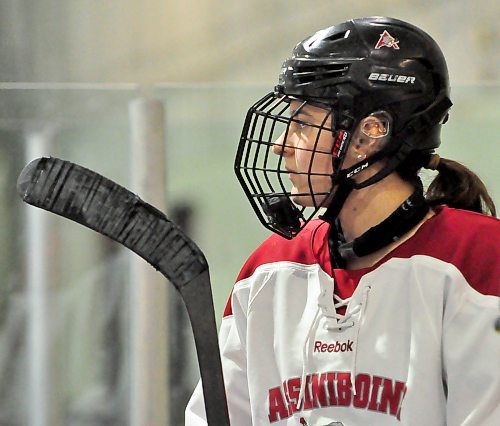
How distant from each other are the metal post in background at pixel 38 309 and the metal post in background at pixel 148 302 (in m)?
0.18

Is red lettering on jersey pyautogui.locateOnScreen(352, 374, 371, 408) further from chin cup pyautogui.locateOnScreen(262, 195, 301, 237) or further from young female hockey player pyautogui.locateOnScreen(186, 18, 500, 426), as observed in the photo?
chin cup pyautogui.locateOnScreen(262, 195, 301, 237)

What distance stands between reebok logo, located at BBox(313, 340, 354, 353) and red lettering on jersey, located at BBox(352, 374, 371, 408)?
4 centimetres

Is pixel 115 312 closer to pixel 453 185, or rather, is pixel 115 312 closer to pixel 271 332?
pixel 271 332

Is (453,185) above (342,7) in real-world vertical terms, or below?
below

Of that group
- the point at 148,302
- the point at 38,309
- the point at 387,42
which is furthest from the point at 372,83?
the point at 38,309

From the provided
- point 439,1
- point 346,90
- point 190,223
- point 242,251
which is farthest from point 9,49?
point 346,90

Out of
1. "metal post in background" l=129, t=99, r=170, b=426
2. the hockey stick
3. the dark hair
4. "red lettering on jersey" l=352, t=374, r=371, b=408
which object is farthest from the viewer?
"metal post in background" l=129, t=99, r=170, b=426

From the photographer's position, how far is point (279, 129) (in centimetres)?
167

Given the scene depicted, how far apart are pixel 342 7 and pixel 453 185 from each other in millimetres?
→ 658

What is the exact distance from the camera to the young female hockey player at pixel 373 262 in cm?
101

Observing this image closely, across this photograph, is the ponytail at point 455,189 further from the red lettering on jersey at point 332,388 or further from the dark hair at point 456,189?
the red lettering on jersey at point 332,388

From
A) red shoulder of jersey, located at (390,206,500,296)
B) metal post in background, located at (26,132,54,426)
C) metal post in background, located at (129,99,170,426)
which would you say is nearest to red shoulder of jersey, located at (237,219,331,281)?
red shoulder of jersey, located at (390,206,500,296)

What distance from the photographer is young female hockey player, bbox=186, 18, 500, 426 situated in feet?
3.31

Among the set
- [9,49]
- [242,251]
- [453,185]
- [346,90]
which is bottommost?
[242,251]
